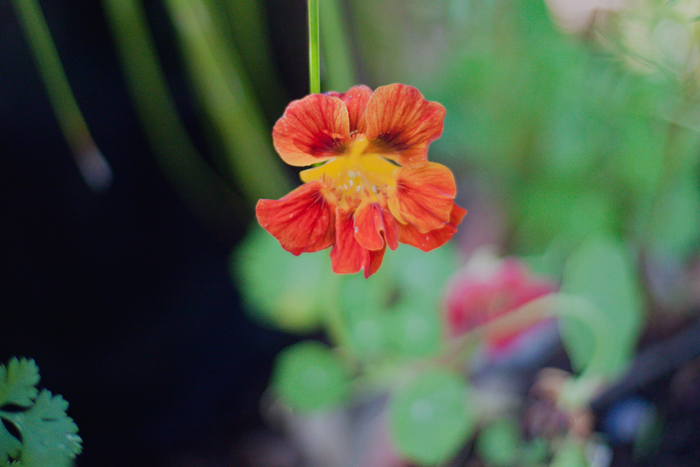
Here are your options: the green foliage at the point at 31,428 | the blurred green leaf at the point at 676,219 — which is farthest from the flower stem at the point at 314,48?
the blurred green leaf at the point at 676,219

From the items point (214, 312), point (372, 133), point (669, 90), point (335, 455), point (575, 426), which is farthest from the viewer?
point (214, 312)

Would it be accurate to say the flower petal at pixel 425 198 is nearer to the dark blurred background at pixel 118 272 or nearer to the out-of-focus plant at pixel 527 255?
the out-of-focus plant at pixel 527 255

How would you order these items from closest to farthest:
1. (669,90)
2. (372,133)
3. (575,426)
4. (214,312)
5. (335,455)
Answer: (372,133), (575,426), (669,90), (335,455), (214,312)

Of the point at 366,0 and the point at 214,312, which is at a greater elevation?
the point at 366,0

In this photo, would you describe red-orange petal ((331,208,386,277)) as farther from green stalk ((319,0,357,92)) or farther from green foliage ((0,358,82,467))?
green stalk ((319,0,357,92))

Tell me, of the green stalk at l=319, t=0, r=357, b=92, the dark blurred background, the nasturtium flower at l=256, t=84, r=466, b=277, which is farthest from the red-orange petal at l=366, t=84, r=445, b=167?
the dark blurred background

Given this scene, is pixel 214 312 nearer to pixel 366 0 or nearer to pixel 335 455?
pixel 335 455

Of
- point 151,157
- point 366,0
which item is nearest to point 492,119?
point 366,0

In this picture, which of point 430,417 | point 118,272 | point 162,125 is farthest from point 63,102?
point 430,417
